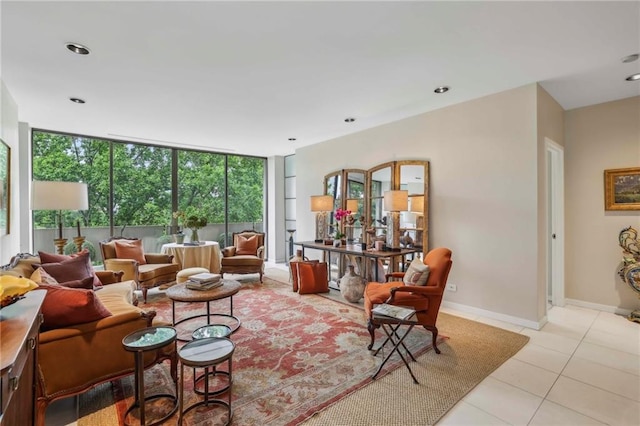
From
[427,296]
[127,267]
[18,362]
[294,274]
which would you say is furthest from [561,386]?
[127,267]

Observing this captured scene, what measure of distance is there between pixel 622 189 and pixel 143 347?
5.35m

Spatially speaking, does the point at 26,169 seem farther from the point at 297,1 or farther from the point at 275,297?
the point at 297,1

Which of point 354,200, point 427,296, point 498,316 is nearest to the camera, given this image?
point 427,296

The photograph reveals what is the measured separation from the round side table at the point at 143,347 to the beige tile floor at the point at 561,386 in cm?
47

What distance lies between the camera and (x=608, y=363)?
2.67 meters

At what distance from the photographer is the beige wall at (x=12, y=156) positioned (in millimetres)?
3240

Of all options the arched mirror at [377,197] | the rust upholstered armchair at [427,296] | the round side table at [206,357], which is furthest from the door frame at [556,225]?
the round side table at [206,357]

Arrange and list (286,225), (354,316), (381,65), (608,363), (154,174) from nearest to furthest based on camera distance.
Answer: (608,363), (381,65), (354,316), (154,174), (286,225)

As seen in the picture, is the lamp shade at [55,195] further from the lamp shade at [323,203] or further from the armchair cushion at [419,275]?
the armchair cushion at [419,275]

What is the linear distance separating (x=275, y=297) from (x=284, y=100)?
111 inches

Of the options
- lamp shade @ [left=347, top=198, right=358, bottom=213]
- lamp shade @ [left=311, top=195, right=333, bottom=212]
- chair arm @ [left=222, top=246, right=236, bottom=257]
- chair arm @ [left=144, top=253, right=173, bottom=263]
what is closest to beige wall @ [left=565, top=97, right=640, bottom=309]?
lamp shade @ [left=347, top=198, right=358, bottom=213]

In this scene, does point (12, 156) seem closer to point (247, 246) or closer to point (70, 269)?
point (70, 269)

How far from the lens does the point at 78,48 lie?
Result: 100 inches

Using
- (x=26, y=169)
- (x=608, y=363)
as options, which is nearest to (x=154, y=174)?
(x=26, y=169)
